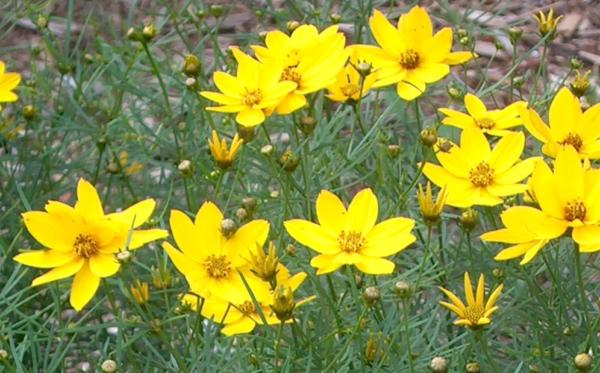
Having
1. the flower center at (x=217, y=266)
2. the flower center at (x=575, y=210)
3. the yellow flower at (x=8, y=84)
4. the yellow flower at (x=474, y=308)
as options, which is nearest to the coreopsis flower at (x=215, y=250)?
the flower center at (x=217, y=266)

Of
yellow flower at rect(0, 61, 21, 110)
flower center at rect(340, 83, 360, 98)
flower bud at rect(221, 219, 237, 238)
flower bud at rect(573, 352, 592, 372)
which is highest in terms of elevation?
yellow flower at rect(0, 61, 21, 110)

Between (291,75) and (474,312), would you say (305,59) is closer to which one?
(291,75)

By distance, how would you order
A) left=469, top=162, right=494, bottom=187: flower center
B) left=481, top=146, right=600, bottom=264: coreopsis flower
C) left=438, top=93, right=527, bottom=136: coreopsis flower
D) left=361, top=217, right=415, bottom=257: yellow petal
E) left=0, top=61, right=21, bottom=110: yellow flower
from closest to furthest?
left=481, top=146, right=600, bottom=264: coreopsis flower
left=361, top=217, right=415, bottom=257: yellow petal
left=469, top=162, right=494, bottom=187: flower center
left=438, top=93, right=527, bottom=136: coreopsis flower
left=0, top=61, right=21, bottom=110: yellow flower

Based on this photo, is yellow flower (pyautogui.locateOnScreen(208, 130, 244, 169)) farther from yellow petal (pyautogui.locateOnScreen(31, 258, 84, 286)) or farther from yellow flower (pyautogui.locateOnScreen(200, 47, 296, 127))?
yellow petal (pyautogui.locateOnScreen(31, 258, 84, 286))

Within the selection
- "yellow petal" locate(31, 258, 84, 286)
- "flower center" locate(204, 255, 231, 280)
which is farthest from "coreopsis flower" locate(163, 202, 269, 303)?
"yellow petal" locate(31, 258, 84, 286)

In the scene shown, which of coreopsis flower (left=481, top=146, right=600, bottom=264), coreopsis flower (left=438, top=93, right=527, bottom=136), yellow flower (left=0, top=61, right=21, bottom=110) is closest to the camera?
coreopsis flower (left=481, top=146, right=600, bottom=264)

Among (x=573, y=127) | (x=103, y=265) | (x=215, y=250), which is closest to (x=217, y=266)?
(x=215, y=250)

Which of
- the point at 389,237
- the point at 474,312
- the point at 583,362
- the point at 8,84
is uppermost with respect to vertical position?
the point at 8,84

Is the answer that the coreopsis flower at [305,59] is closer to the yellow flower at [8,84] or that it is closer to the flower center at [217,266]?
the flower center at [217,266]
